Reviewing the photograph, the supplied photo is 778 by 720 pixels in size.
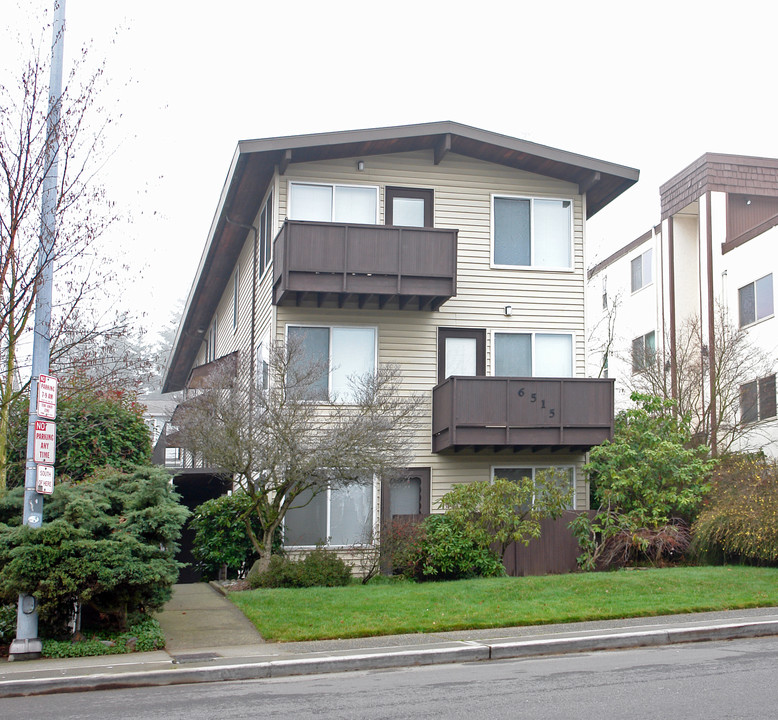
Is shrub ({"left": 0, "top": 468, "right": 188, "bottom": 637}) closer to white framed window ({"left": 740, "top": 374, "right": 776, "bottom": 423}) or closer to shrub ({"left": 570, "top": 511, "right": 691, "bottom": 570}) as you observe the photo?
shrub ({"left": 570, "top": 511, "right": 691, "bottom": 570})

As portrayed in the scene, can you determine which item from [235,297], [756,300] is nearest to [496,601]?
[235,297]

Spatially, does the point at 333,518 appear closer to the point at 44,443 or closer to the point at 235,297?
the point at 235,297

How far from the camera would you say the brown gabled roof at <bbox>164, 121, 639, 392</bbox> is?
66.1 feet

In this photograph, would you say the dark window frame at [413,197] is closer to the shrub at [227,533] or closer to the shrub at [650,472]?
the shrub at [650,472]

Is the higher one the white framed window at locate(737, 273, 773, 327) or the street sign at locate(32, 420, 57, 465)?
the white framed window at locate(737, 273, 773, 327)

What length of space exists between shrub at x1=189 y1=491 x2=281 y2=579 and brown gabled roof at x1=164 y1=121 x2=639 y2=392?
286 inches

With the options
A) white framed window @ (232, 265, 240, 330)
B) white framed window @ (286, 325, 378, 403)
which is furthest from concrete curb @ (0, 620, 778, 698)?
white framed window @ (232, 265, 240, 330)

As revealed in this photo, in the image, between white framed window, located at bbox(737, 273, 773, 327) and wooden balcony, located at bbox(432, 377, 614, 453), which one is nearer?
wooden balcony, located at bbox(432, 377, 614, 453)

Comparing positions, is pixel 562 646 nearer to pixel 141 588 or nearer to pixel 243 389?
pixel 141 588

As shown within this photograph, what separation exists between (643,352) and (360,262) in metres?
13.7

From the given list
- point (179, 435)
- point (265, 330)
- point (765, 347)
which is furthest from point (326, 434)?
point (765, 347)

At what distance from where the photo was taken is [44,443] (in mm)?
10695

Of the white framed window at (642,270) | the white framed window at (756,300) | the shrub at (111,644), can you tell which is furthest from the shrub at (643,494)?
the white framed window at (642,270)

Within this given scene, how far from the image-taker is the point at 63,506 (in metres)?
11.7
